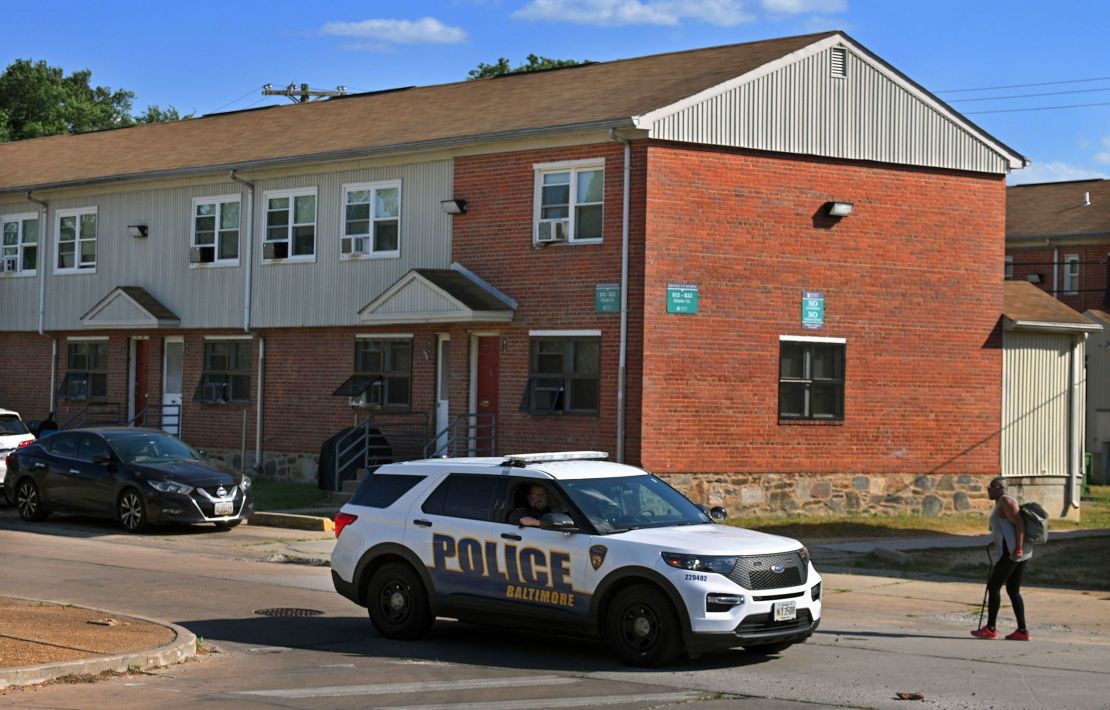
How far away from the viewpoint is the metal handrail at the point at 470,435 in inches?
1017

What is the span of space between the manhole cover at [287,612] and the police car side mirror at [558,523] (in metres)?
3.66

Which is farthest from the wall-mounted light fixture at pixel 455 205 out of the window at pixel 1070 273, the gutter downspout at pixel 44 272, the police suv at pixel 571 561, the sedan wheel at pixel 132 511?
the window at pixel 1070 273

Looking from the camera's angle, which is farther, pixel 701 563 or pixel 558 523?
pixel 558 523

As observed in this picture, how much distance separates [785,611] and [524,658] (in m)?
2.24

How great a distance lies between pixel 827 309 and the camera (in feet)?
83.8

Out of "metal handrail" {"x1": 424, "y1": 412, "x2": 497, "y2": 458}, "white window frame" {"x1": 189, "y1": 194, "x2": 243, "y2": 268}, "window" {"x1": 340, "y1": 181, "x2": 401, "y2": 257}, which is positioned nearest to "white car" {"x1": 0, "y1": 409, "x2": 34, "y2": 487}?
"white window frame" {"x1": 189, "y1": 194, "x2": 243, "y2": 268}

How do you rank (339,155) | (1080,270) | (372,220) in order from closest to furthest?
(339,155) < (372,220) < (1080,270)

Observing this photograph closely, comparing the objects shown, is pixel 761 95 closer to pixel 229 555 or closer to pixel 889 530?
pixel 889 530

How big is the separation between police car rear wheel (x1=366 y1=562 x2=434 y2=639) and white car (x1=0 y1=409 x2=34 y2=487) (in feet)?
47.5

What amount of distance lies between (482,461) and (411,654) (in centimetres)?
181

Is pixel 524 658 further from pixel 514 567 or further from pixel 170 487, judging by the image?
pixel 170 487

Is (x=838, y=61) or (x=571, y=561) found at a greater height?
(x=838, y=61)

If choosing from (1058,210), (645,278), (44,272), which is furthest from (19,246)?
(1058,210)

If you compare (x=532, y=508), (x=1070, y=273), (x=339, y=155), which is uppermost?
(x=1070, y=273)
